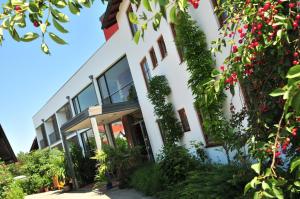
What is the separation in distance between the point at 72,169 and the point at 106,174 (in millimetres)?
4903

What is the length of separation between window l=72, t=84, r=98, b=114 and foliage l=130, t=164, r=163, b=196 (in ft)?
29.6

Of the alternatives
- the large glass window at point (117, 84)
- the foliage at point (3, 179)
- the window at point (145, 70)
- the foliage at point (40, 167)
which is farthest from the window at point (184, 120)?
the foliage at point (40, 167)

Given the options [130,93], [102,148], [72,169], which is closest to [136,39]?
[102,148]

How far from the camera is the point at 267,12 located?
110 inches

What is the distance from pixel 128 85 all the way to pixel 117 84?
972 mm

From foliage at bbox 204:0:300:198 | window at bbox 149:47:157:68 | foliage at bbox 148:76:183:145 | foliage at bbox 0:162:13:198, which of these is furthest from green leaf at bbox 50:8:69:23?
foliage at bbox 0:162:13:198

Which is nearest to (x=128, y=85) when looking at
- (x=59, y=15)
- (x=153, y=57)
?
(x=153, y=57)

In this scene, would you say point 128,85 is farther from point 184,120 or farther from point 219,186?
point 219,186

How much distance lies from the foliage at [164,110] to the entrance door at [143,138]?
3.98 metres

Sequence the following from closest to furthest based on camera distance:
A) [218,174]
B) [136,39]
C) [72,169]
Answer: [136,39] → [218,174] → [72,169]

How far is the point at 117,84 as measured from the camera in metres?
20.5

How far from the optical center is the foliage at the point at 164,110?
14.7 metres

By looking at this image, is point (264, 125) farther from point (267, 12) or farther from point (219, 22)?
point (219, 22)

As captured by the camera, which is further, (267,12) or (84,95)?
(84,95)
